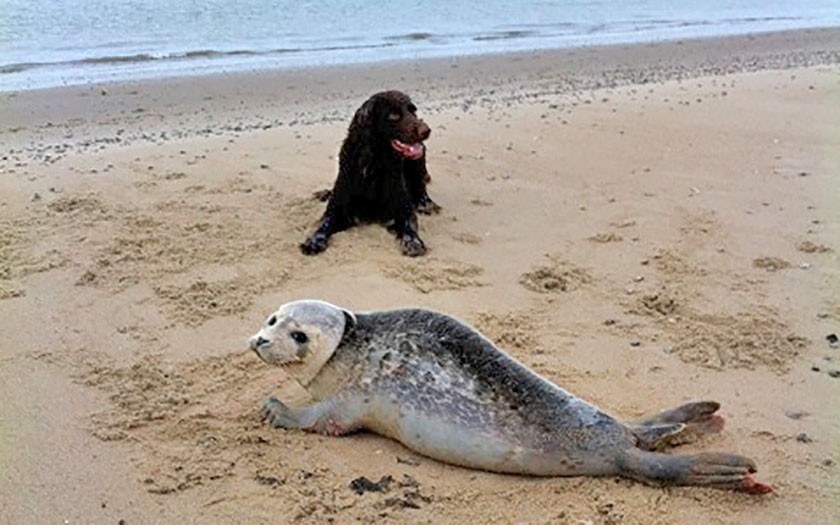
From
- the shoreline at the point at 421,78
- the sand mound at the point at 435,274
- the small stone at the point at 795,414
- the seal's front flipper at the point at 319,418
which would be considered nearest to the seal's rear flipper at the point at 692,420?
the small stone at the point at 795,414

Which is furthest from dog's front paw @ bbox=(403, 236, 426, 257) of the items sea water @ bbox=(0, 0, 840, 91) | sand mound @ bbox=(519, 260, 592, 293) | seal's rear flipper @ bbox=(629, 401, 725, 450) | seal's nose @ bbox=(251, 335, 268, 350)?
sea water @ bbox=(0, 0, 840, 91)

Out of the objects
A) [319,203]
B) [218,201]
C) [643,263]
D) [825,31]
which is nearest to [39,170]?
[218,201]

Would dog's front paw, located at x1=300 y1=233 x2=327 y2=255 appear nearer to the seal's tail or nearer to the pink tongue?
the pink tongue

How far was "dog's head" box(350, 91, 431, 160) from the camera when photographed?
6.57 m

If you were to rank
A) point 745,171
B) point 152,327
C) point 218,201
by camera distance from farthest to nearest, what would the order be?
1. point 745,171
2. point 218,201
3. point 152,327

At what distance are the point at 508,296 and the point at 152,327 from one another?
1907 mm

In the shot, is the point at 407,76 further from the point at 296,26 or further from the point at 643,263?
the point at 643,263

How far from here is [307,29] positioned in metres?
20.4

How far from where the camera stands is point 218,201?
7.16m

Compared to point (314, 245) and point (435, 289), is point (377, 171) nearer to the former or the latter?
point (314, 245)

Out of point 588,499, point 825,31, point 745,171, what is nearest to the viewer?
point 588,499

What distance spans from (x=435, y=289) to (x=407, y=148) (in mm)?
1318

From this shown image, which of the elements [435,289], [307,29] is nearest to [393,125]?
[435,289]

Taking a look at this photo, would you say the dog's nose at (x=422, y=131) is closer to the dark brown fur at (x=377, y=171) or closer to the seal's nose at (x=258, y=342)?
the dark brown fur at (x=377, y=171)
